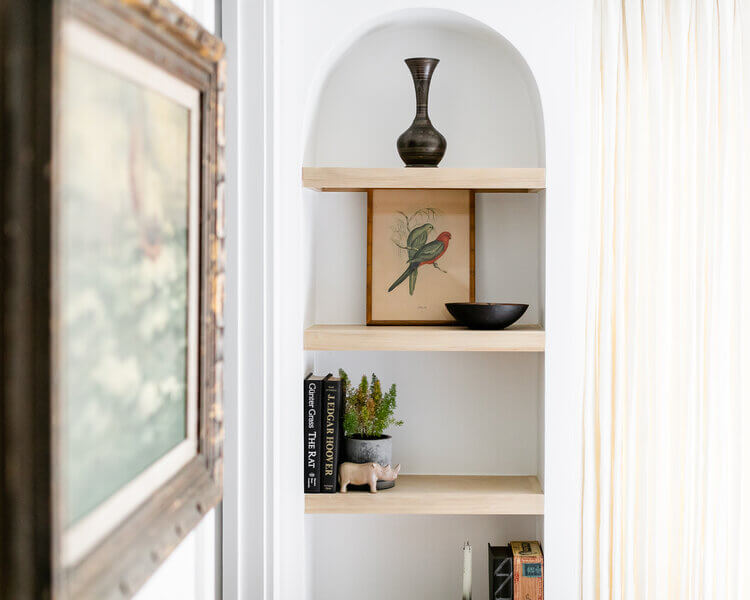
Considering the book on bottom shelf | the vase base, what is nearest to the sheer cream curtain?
the book on bottom shelf

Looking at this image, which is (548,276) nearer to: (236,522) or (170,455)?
(236,522)

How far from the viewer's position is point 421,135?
1.85 meters

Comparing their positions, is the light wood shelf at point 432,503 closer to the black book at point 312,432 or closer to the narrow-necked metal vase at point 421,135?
the black book at point 312,432

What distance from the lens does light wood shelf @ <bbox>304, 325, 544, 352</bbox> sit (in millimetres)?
1785

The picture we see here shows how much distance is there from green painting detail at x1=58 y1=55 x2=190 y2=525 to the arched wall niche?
52.7 inches

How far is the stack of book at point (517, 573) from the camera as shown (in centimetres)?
183

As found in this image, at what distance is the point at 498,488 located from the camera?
6.19 feet

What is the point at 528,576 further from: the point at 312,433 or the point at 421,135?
the point at 421,135

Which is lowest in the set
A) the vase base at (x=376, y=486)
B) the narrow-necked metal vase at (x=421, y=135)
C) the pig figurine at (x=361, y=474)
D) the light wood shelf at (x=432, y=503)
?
the light wood shelf at (x=432, y=503)

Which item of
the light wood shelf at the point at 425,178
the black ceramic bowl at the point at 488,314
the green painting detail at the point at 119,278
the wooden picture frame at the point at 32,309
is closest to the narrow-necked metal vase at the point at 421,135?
the light wood shelf at the point at 425,178

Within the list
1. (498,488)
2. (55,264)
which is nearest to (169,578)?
(55,264)

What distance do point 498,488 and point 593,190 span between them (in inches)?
33.8

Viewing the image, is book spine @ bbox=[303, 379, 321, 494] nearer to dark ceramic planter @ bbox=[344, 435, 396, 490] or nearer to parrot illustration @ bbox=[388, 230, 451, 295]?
dark ceramic planter @ bbox=[344, 435, 396, 490]

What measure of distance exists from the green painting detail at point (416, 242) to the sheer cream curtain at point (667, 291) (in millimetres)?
413
